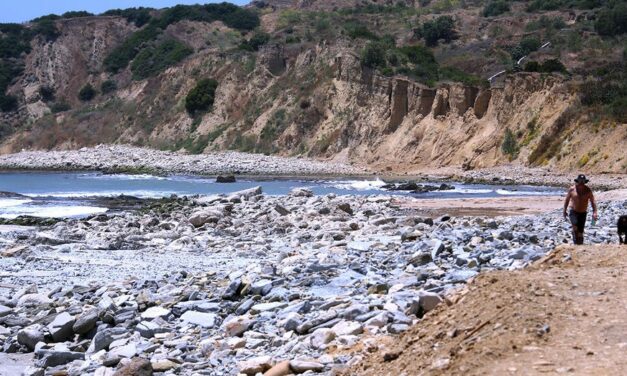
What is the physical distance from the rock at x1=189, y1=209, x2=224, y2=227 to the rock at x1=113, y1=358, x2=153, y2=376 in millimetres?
15303

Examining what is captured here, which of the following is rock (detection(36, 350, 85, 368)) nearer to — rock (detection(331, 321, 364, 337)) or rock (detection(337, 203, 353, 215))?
rock (detection(331, 321, 364, 337))

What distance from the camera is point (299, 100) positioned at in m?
69.2

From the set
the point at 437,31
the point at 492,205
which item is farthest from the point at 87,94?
the point at 492,205

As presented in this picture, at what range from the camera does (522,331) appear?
21.4 feet

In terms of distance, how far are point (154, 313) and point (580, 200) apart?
247 inches

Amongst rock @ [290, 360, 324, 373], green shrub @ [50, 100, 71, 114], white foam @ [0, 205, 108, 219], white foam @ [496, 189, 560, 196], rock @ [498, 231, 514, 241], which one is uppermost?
green shrub @ [50, 100, 71, 114]

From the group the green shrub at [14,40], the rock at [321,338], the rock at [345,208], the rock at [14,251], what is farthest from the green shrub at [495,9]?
the rock at [321,338]

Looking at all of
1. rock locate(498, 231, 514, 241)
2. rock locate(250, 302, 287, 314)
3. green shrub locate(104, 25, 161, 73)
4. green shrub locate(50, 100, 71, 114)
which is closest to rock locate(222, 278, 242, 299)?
rock locate(250, 302, 287, 314)

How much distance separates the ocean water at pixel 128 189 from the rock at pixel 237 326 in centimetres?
2260

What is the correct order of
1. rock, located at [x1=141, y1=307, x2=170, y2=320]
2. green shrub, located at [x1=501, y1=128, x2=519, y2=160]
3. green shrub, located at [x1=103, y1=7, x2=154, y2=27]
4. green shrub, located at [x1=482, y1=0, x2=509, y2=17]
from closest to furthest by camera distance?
rock, located at [x1=141, y1=307, x2=170, y2=320] → green shrub, located at [x1=501, y1=128, x2=519, y2=160] → green shrub, located at [x1=482, y1=0, x2=509, y2=17] → green shrub, located at [x1=103, y1=7, x2=154, y2=27]

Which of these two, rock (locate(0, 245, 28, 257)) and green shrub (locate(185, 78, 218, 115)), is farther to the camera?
green shrub (locate(185, 78, 218, 115))

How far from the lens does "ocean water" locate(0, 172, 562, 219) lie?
36.0 metres

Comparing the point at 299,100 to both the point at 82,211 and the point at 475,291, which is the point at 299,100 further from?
the point at 475,291

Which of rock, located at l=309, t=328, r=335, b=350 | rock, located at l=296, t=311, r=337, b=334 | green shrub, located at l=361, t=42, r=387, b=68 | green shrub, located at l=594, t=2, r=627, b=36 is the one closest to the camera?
rock, located at l=309, t=328, r=335, b=350
